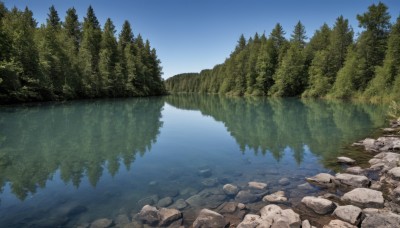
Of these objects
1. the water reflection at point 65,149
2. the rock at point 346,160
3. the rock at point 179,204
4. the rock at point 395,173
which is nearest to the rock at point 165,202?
the rock at point 179,204

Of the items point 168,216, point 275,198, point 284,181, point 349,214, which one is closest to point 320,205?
point 349,214

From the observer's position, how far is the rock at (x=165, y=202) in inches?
289

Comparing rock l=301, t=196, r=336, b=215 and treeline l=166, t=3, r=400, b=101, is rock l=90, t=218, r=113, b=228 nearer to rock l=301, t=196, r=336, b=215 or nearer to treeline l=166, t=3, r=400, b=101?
rock l=301, t=196, r=336, b=215

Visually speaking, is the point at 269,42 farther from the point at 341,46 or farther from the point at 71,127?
the point at 71,127

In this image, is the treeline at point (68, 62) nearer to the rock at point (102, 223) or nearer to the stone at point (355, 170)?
the rock at point (102, 223)

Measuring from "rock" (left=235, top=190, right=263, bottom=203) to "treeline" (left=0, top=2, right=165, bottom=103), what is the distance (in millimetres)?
33807

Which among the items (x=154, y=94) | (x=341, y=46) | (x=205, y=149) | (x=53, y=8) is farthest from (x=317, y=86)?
(x=53, y=8)

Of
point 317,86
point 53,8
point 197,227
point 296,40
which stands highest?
point 53,8

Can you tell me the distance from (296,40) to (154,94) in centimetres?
4228

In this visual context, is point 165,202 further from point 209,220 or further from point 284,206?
point 284,206

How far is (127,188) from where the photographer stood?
28.4 ft

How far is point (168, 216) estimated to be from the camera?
6422mm

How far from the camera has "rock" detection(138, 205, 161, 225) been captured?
639cm

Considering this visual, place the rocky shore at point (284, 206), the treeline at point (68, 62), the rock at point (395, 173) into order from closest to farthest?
1. the rocky shore at point (284, 206)
2. the rock at point (395, 173)
3. the treeline at point (68, 62)
